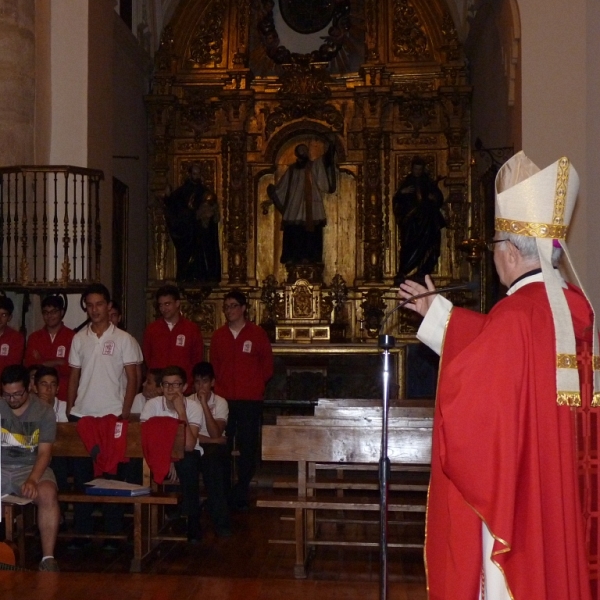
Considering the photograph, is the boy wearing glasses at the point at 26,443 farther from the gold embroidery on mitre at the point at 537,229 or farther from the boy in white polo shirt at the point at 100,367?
the gold embroidery on mitre at the point at 537,229

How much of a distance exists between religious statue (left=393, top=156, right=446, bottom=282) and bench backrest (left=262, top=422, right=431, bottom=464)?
25.2 ft

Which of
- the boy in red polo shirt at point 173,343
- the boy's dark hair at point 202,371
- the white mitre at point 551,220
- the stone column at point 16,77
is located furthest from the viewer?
the stone column at point 16,77

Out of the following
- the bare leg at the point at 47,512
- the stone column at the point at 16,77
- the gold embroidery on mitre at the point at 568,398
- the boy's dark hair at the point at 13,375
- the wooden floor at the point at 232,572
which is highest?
the stone column at the point at 16,77

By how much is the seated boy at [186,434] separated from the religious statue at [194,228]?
7.03m

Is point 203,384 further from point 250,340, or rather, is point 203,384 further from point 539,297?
point 539,297

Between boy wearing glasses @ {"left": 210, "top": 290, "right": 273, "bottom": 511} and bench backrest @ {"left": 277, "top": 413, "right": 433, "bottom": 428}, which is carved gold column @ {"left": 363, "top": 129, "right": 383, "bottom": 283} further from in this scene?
bench backrest @ {"left": 277, "top": 413, "right": 433, "bottom": 428}

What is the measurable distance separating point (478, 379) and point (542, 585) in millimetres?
745

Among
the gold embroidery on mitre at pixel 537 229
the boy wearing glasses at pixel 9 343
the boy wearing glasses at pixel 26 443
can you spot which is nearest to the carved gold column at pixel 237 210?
the boy wearing glasses at pixel 9 343

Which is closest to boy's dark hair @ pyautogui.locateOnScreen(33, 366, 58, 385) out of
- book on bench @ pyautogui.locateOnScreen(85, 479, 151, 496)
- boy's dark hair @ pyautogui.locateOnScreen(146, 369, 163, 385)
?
book on bench @ pyautogui.locateOnScreen(85, 479, 151, 496)

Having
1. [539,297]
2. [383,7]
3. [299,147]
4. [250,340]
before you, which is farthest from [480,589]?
[383,7]

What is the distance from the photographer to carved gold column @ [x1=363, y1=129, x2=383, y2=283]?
14.3 m

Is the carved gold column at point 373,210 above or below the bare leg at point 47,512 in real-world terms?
above

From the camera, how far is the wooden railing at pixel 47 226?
347 inches

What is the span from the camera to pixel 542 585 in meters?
3.38
